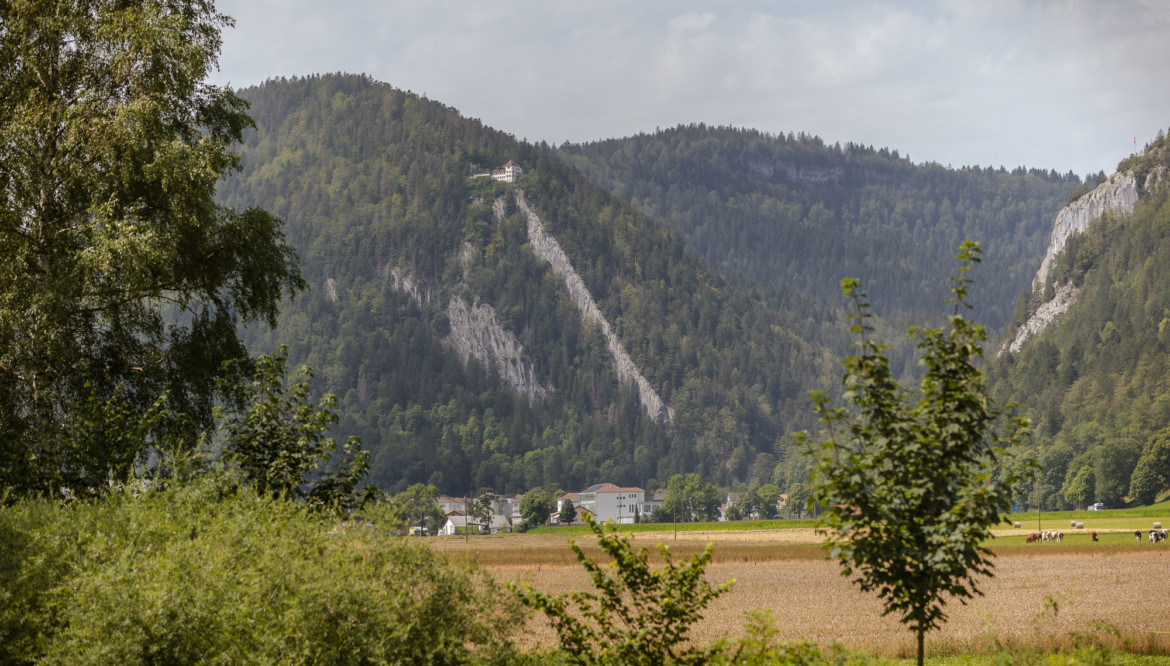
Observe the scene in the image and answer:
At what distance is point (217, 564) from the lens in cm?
1358

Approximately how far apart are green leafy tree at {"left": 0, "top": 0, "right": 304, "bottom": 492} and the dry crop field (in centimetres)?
905

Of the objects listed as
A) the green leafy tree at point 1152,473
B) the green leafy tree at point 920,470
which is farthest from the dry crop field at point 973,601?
the green leafy tree at point 1152,473

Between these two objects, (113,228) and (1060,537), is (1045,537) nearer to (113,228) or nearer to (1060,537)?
(1060,537)

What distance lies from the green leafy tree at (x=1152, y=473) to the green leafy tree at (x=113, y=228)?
564ft

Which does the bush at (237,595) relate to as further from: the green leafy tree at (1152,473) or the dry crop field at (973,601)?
the green leafy tree at (1152,473)

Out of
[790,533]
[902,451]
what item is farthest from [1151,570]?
[790,533]

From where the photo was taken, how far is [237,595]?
524 inches

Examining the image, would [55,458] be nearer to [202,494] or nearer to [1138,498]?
[202,494]

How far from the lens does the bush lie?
1308 centimetres

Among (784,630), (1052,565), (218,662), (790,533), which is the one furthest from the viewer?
(790,533)

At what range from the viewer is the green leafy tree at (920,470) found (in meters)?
14.4

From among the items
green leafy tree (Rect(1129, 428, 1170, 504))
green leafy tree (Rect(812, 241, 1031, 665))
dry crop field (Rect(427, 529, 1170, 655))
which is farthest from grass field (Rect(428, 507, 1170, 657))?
green leafy tree (Rect(1129, 428, 1170, 504))

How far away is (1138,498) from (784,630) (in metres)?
161

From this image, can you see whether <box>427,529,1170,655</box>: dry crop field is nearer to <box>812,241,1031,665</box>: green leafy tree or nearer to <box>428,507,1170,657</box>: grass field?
<box>428,507,1170,657</box>: grass field
